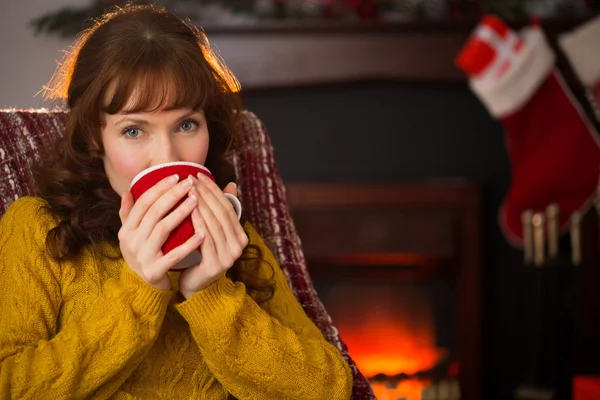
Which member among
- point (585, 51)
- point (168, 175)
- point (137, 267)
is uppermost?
point (585, 51)

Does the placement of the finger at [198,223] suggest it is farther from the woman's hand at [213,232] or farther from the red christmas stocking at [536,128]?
the red christmas stocking at [536,128]

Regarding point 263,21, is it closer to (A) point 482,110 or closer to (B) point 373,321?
(A) point 482,110

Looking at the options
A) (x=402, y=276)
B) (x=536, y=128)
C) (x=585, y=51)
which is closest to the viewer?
(x=585, y=51)

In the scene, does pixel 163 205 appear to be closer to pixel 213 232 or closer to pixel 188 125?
pixel 213 232

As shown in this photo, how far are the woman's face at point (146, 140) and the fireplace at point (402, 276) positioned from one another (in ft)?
5.55

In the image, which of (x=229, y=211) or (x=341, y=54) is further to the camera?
(x=341, y=54)

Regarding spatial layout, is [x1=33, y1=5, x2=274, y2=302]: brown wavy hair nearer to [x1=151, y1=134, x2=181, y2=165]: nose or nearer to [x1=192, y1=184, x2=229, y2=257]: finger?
[x1=151, y1=134, x2=181, y2=165]: nose

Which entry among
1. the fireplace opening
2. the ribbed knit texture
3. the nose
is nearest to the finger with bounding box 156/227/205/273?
the nose

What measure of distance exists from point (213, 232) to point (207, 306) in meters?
0.12

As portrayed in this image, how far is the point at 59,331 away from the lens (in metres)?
1.04

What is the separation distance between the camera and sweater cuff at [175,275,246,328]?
1.02 metres

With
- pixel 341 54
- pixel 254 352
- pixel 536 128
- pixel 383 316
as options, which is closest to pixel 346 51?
pixel 341 54

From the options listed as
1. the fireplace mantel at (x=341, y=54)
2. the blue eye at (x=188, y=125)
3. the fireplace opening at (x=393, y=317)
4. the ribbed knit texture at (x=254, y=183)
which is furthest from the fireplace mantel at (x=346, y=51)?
the blue eye at (x=188, y=125)

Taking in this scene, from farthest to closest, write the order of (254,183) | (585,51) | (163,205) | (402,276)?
(402,276) < (585,51) < (254,183) < (163,205)
